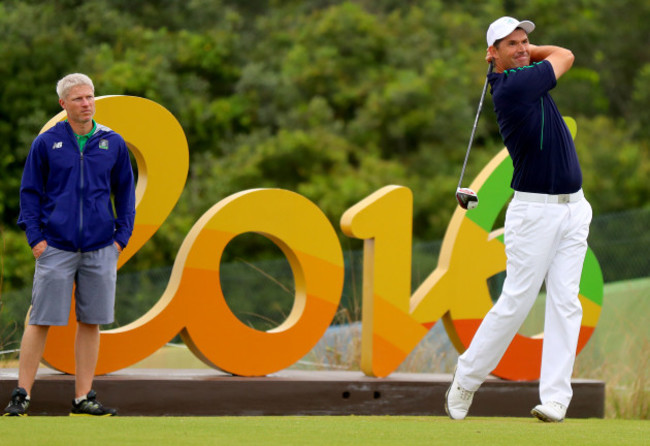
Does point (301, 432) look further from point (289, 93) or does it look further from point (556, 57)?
point (289, 93)

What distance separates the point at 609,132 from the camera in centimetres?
2120

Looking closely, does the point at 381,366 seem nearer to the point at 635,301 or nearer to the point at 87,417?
the point at 87,417

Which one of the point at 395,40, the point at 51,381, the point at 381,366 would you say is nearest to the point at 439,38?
the point at 395,40

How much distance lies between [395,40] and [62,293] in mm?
15212

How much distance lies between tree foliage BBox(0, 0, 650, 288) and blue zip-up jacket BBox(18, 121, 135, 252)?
10507 mm

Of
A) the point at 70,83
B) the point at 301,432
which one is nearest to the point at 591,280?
the point at 301,432

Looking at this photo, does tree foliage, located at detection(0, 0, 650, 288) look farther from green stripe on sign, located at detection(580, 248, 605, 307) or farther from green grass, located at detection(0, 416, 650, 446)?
green grass, located at detection(0, 416, 650, 446)

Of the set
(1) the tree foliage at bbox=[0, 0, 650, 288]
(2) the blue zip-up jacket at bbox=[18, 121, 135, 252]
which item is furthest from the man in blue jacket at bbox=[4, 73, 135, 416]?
(1) the tree foliage at bbox=[0, 0, 650, 288]

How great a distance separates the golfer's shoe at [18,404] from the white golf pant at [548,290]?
2.31 metres

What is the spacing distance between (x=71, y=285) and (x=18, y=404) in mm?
674

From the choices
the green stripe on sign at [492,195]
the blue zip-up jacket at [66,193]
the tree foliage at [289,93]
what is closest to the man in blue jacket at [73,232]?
the blue zip-up jacket at [66,193]

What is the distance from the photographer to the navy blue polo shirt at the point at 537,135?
17.5 feet

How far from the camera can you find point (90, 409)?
221 inches

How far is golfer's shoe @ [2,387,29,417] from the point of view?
5.39m
